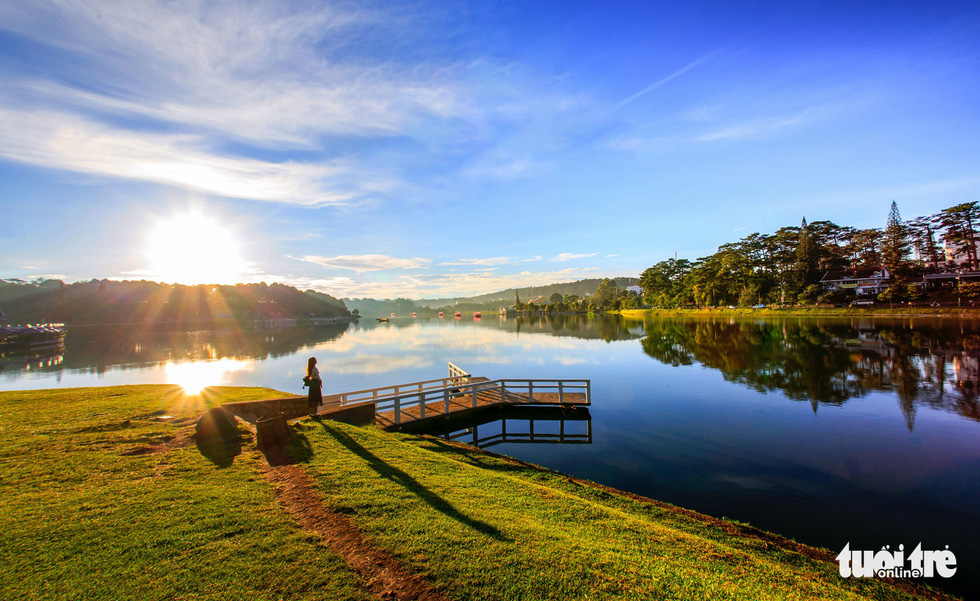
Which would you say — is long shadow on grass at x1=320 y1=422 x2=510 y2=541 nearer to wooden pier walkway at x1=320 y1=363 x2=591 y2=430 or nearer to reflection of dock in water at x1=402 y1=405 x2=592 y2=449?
wooden pier walkway at x1=320 y1=363 x2=591 y2=430

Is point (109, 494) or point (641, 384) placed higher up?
point (109, 494)

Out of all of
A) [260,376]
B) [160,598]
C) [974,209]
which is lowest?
[260,376]

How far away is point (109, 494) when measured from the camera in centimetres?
691

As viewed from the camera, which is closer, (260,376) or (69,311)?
(260,376)

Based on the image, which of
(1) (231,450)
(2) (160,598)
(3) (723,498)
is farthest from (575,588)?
(1) (231,450)

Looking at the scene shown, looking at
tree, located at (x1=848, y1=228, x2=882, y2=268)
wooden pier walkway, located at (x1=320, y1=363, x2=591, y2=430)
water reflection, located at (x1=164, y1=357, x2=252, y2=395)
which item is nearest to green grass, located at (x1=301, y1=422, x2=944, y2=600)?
wooden pier walkway, located at (x1=320, y1=363, x2=591, y2=430)

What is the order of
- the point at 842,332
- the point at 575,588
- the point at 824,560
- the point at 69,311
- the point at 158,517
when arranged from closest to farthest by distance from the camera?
the point at 575,588, the point at 158,517, the point at 824,560, the point at 842,332, the point at 69,311

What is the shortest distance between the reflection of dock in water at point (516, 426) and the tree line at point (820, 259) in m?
84.5

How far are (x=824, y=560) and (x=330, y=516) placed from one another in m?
8.71

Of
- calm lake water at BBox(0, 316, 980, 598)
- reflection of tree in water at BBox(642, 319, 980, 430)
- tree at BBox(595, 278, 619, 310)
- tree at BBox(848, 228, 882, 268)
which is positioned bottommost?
calm lake water at BBox(0, 316, 980, 598)

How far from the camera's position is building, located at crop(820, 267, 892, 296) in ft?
251

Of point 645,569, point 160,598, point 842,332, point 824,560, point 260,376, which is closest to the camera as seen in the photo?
point 160,598

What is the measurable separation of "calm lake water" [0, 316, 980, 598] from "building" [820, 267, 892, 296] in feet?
151

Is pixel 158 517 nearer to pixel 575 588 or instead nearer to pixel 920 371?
pixel 575 588
